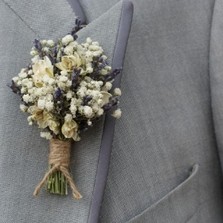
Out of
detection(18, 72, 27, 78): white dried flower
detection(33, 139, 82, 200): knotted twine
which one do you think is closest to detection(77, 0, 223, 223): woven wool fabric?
detection(33, 139, 82, 200): knotted twine

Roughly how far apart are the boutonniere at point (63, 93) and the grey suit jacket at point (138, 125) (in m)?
0.04

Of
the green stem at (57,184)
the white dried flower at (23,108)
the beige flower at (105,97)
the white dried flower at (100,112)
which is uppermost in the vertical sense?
the beige flower at (105,97)

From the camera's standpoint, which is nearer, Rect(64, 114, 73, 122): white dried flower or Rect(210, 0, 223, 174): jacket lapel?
Rect(64, 114, 73, 122): white dried flower

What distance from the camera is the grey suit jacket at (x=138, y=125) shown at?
906 millimetres

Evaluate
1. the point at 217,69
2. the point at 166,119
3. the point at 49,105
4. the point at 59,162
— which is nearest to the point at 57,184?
the point at 59,162

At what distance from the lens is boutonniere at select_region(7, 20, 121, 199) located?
83 cm

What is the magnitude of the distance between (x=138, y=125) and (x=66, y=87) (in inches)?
8.7

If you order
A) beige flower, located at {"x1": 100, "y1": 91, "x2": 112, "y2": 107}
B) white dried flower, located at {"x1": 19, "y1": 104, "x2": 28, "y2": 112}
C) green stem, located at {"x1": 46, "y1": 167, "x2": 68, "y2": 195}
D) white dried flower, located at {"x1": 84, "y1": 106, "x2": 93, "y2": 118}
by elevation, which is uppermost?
beige flower, located at {"x1": 100, "y1": 91, "x2": 112, "y2": 107}

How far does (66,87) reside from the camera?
831mm

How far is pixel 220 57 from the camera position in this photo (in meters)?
Result: 1.05

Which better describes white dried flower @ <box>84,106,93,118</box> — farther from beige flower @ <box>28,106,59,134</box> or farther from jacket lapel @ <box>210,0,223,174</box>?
jacket lapel @ <box>210,0,223,174</box>

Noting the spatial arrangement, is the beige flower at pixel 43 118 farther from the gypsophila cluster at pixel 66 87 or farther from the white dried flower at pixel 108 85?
the white dried flower at pixel 108 85

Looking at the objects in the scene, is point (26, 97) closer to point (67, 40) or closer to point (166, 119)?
point (67, 40)

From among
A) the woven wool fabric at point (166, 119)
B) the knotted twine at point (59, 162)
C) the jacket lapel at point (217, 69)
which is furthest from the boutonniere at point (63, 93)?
the jacket lapel at point (217, 69)
